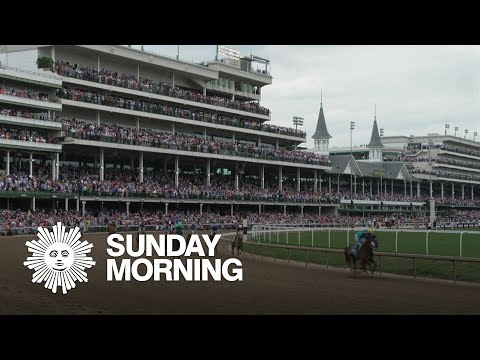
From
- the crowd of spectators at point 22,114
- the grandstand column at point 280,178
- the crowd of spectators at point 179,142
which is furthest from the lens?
the grandstand column at point 280,178

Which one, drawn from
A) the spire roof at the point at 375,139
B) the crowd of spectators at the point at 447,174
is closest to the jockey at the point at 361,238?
the crowd of spectators at the point at 447,174

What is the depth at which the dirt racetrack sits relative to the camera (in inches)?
475

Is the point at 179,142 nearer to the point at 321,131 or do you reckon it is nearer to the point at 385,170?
the point at 385,170

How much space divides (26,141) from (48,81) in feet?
16.0

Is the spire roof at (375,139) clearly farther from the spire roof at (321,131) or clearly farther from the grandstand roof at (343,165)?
the grandstand roof at (343,165)

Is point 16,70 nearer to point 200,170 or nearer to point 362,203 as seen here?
point 200,170

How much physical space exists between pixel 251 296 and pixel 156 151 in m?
40.8

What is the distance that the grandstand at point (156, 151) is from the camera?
45.2 meters

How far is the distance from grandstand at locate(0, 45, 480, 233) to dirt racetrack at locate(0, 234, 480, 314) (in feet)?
80.8

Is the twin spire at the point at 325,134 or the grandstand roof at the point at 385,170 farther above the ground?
the twin spire at the point at 325,134

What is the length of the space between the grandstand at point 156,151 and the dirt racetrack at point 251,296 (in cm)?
2462

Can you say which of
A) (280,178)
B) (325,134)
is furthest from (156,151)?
(325,134)

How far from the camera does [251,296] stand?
14078mm
